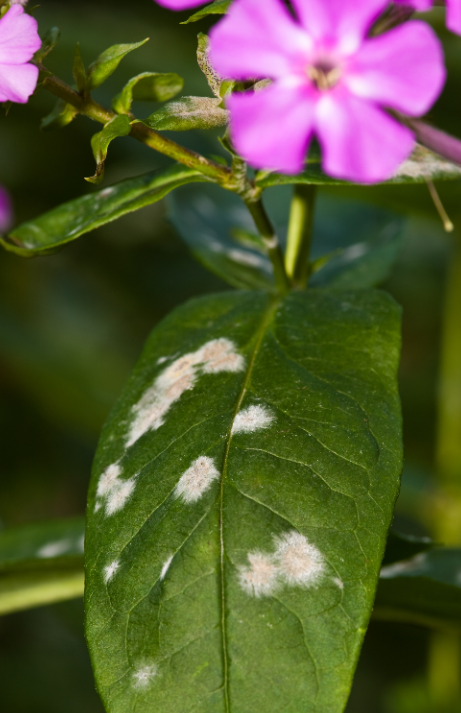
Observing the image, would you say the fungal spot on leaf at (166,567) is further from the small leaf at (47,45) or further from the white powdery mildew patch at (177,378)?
the small leaf at (47,45)

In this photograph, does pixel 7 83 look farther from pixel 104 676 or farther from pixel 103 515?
pixel 104 676

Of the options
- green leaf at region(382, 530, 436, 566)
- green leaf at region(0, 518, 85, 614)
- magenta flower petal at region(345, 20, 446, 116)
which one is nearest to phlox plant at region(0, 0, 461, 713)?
magenta flower petal at region(345, 20, 446, 116)

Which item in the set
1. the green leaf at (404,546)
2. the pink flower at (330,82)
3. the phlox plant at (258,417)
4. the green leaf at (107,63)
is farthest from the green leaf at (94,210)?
the green leaf at (404,546)

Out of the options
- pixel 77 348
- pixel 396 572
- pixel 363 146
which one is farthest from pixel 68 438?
pixel 363 146

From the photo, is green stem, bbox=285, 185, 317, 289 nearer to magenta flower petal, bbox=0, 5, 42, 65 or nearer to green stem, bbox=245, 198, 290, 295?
green stem, bbox=245, 198, 290, 295


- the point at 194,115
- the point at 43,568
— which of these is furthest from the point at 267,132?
the point at 43,568

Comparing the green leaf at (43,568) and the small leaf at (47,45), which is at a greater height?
the small leaf at (47,45)
